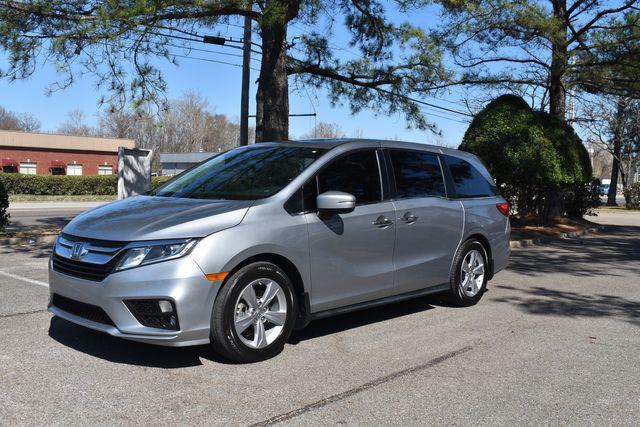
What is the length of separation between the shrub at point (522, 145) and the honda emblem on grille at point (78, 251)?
40.8ft

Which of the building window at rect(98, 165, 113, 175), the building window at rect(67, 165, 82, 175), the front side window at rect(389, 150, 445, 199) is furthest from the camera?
the building window at rect(98, 165, 113, 175)

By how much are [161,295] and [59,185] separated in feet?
118

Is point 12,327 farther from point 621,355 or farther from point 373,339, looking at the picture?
point 621,355

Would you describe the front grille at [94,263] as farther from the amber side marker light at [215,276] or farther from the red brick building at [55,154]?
the red brick building at [55,154]

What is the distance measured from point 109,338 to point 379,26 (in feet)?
35.8

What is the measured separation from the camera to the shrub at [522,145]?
1498 centimetres

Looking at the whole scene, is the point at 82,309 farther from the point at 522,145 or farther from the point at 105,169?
the point at 105,169

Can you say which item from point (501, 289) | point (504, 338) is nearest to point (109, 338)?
point (504, 338)

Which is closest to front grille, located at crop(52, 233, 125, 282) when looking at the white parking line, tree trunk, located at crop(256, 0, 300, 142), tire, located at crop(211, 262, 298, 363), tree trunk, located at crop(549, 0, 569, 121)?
tire, located at crop(211, 262, 298, 363)

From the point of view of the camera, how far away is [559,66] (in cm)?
1644

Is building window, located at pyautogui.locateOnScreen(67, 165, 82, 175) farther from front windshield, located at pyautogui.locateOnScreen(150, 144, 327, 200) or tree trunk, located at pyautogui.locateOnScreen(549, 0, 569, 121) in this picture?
front windshield, located at pyautogui.locateOnScreen(150, 144, 327, 200)

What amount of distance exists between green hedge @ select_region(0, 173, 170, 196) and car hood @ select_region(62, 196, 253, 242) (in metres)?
31.8

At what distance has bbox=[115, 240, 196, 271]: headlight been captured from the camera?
4.08 metres

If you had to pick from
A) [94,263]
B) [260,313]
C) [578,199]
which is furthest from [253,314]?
[578,199]
